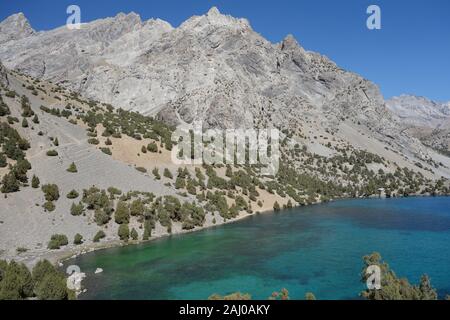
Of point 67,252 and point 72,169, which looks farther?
point 72,169

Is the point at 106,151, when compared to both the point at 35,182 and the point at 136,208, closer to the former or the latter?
the point at 35,182

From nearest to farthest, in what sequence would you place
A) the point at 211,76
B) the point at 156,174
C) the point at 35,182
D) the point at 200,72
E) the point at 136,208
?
the point at 35,182 < the point at 136,208 < the point at 156,174 < the point at 211,76 < the point at 200,72

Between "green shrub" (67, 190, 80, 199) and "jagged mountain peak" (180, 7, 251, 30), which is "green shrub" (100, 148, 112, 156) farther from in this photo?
"jagged mountain peak" (180, 7, 251, 30)

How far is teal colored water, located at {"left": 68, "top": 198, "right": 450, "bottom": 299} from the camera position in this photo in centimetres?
3278

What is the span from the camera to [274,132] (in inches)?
4931

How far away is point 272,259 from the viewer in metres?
42.5

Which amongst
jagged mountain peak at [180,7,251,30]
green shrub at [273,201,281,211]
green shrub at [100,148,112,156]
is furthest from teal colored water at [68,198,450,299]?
jagged mountain peak at [180,7,251,30]

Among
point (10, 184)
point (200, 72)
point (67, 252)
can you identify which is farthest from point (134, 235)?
point (200, 72)

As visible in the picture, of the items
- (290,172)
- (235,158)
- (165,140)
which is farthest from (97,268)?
(290,172)

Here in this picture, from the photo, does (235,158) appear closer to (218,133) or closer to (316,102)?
(218,133)

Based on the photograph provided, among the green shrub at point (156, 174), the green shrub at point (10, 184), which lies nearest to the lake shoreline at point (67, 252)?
the green shrub at point (10, 184)

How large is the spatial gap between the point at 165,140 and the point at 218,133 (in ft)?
93.3

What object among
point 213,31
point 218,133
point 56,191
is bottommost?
point 56,191

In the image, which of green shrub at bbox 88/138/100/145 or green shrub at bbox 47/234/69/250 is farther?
green shrub at bbox 88/138/100/145
